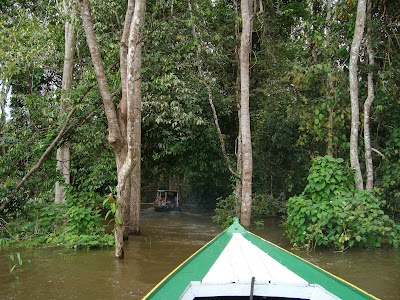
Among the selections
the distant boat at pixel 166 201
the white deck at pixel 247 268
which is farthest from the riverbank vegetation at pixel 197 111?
the distant boat at pixel 166 201

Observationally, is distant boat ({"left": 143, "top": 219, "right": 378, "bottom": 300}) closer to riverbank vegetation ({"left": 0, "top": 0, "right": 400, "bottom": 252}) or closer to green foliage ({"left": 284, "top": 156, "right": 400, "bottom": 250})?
riverbank vegetation ({"left": 0, "top": 0, "right": 400, "bottom": 252})

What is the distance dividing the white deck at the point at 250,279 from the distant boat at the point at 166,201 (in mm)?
15283

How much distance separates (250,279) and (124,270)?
356 centimetres

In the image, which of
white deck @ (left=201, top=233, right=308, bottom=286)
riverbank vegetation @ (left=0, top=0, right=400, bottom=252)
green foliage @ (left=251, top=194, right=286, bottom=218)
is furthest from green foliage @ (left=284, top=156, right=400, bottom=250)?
green foliage @ (left=251, top=194, right=286, bottom=218)

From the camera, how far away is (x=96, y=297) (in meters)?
5.40

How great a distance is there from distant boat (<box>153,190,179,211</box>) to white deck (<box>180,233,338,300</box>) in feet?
50.1

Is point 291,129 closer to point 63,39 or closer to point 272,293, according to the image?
point 63,39

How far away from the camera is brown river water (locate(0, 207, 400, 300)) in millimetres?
5676

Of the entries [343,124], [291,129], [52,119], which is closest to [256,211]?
[291,129]

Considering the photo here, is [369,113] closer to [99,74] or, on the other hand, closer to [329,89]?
[329,89]

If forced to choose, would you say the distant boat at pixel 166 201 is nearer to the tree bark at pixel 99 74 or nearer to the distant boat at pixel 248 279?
the tree bark at pixel 99 74

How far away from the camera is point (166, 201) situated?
65.6ft

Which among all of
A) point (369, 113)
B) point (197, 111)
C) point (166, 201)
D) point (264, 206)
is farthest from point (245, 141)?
point (166, 201)

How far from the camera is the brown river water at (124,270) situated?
5.68 metres
